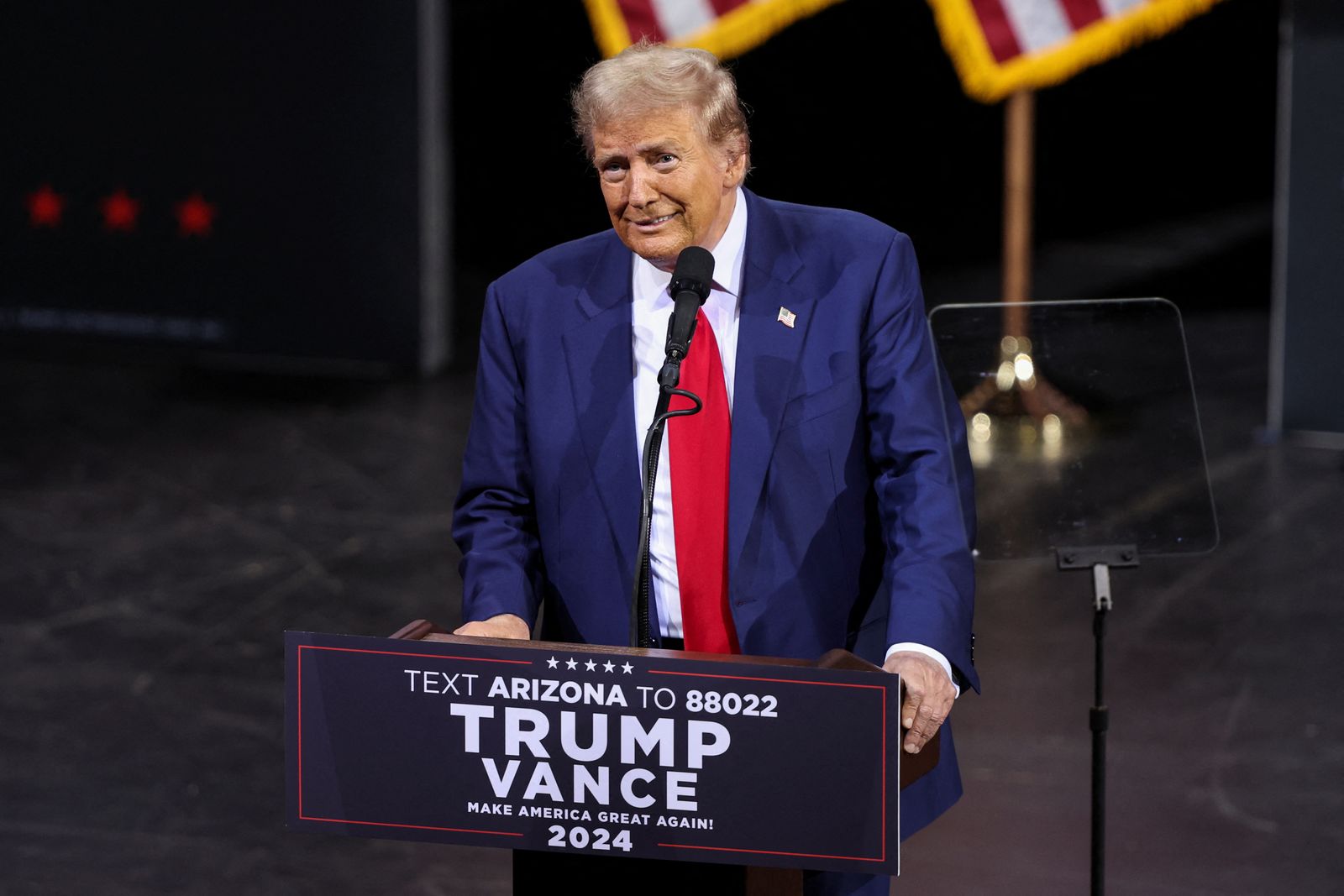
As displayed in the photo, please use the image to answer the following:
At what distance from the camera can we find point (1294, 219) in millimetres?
6664

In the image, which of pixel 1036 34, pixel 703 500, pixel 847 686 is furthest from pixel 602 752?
pixel 1036 34

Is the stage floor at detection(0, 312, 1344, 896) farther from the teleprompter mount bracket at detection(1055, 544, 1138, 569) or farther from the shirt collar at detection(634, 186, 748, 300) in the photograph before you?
the shirt collar at detection(634, 186, 748, 300)

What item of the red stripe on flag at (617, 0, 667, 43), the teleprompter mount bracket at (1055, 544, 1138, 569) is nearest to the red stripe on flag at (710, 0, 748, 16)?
the red stripe on flag at (617, 0, 667, 43)

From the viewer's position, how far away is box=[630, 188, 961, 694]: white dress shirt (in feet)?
7.45

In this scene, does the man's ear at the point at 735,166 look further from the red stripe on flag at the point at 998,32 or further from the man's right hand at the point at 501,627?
the red stripe on flag at the point at 998,32

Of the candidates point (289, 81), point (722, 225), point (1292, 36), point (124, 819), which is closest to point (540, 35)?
point (289, 81)

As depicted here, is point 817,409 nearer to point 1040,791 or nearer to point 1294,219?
point 1040,791

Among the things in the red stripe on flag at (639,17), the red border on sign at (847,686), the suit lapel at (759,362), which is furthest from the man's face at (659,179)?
the red stripe on flag at (639,17)

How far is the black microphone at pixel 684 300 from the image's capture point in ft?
6.46

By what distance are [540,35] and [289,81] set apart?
2.12m

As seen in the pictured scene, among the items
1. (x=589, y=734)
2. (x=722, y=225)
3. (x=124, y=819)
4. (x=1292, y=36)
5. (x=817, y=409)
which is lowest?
(x=124, y=819)

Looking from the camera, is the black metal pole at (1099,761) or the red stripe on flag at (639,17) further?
the red stripe on flag at (639,17)

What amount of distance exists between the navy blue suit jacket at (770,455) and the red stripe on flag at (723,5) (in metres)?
4.95

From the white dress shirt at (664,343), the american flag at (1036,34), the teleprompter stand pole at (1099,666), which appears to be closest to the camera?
the white dress shirt at (664,343)
